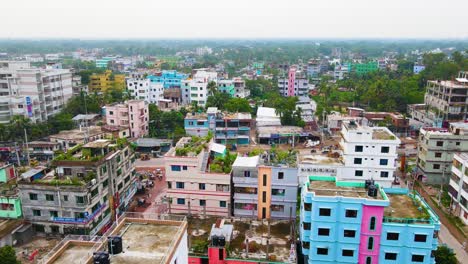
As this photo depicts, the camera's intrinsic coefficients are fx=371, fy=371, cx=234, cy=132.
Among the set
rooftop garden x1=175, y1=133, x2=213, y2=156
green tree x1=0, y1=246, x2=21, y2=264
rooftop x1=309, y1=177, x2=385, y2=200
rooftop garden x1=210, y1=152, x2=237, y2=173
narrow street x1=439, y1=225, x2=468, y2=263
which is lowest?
narrow street x1=439, y1=225, x2=468, y2=263

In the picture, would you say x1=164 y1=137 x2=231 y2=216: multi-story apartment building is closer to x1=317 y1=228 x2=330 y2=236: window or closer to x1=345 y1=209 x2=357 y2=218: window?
x1=317 y1=228 x2=330 y2=236: window

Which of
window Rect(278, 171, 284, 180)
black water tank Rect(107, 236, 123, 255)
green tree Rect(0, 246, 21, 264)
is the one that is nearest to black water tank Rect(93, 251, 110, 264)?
black water tank Rect(107, 236, 123, 255)

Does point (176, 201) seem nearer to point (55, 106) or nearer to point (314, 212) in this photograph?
point (314, 212)

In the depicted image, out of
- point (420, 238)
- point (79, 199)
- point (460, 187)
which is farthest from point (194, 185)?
point (460, 187)

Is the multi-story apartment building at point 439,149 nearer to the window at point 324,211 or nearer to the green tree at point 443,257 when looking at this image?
the green tree at point 443,257

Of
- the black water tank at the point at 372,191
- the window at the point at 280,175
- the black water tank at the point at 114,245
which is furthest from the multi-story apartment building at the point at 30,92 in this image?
the black water tank at the point at 372,191

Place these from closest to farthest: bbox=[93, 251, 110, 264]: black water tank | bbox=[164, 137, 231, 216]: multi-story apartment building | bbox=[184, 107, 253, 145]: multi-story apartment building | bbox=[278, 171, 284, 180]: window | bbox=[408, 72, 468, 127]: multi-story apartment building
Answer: bbox=[93, 251, 110, 264]: black water tank → bbox=[278, 171, 284, 180]: window → bbox=[164, 137, 231, 216]: multi-story apartment building → bbox=[184, 107, 253, 145]: multi-story apartment building → bbox=[408, 72, 468, 127]: multi-story apartment building

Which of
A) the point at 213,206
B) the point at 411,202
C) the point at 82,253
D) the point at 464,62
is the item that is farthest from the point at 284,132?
the point at 464,62
